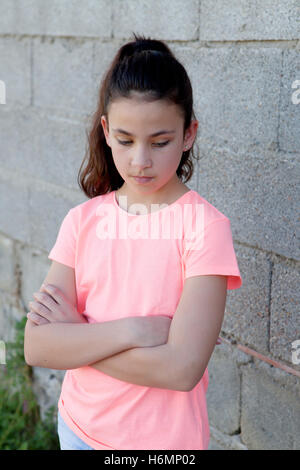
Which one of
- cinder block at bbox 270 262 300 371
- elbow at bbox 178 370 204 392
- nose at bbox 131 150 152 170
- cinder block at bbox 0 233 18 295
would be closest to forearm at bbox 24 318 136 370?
elbow at bbox 178 370 204 392

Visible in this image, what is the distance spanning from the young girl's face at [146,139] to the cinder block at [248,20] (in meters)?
0.67

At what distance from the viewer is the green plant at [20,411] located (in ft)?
11.6

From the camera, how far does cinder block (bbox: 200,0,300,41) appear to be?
2.11m

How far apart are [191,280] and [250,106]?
35.5 inches

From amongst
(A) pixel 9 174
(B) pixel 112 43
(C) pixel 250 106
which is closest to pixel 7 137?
(A) pixel 9 174

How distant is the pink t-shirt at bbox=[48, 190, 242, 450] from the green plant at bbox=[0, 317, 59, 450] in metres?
1.76

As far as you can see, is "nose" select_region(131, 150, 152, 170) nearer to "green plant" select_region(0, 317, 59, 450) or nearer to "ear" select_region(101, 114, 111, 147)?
"ear" select_region(101, 114, 111, 147)

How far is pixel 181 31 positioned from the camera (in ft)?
8.56

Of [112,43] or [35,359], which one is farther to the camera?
[112,43]

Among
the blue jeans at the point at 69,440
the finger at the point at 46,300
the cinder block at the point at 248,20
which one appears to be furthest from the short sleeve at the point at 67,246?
the cinder block at the point at 248,20

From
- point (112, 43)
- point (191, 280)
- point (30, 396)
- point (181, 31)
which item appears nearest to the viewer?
point (191, 280)

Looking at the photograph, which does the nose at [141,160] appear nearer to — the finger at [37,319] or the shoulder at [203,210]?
the shoulder at [203,210]
